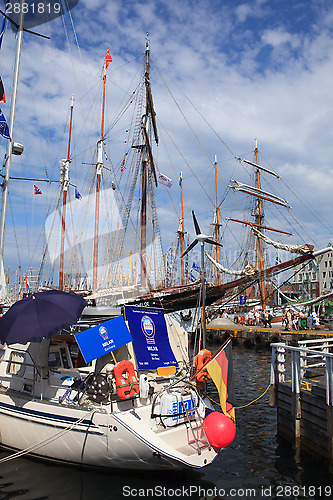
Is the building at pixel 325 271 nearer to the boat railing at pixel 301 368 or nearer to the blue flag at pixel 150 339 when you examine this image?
the boat railing at pixel 301 368

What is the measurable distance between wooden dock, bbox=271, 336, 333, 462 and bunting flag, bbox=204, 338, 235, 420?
2.36 metres

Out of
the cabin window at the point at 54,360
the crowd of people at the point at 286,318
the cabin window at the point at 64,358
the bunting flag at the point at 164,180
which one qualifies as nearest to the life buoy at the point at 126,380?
the cabin window at the point at 64,358

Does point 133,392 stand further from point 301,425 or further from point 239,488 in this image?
point 301,425

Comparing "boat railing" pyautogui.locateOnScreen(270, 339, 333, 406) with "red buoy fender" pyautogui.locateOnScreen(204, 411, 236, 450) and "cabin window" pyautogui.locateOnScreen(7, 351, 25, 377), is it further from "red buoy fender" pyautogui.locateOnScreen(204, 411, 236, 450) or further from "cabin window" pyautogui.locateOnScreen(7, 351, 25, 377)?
"cabin window" pyautogui.locateOnScreen(7, 351, 25, 377)

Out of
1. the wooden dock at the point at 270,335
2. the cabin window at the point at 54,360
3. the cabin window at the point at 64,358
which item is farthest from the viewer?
the wooden dock at the point at 270,335

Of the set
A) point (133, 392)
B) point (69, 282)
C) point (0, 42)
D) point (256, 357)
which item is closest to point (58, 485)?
point (133, 392)

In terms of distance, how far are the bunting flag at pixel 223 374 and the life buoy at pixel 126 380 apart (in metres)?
1.90

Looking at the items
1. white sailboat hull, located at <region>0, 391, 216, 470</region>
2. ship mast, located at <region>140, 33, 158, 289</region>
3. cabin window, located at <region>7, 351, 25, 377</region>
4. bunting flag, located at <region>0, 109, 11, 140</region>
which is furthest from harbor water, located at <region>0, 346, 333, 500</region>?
ship mast, located at <region>140, 33, 158, 289</region>

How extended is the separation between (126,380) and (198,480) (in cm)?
295

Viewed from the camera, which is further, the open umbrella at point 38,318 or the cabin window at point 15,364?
the cabin window at point 15,364

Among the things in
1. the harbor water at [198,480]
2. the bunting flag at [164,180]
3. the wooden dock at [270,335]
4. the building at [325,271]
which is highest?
the bunting flag at [164,180]

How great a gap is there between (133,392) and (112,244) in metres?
25.0

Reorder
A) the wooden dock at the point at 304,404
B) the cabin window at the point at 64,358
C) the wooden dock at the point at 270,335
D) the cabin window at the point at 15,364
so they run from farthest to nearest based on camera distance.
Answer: the wooden dock at the point at 270,335 < the cabin window at the point at 15,364 < the cabin window at the point at 64,358 < the wooden dock at the point at 304,404

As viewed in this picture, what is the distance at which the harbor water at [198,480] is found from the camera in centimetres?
827
